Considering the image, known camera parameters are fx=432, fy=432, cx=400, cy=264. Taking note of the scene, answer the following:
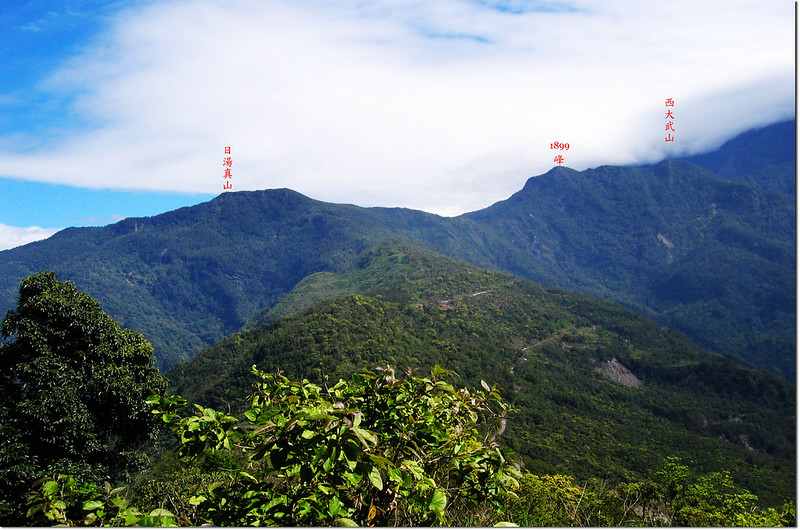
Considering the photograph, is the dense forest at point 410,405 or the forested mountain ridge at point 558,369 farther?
the forested mountain ridge at point 558,369

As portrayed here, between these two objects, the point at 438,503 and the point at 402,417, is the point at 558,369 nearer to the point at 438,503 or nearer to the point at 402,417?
the point at 402,417

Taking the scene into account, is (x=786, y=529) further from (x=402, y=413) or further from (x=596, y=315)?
(x=596, y=315)

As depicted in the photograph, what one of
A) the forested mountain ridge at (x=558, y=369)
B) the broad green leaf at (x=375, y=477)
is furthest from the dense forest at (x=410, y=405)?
the forested mountain ridge at (x=558, y=369)

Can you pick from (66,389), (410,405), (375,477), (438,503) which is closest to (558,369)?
(66,389)

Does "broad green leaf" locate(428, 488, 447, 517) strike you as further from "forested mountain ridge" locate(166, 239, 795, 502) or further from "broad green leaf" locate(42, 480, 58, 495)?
"forested mountain ridge" locate(166, 239, 795, 502)

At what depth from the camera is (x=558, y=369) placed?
275 feet

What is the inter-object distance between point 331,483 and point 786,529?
3399 mm

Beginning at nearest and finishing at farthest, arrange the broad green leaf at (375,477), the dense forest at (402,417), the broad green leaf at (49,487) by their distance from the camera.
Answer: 1. the broad green leaf at (375,477)
2. the broad green leaf at (49,487)
3. the dense forest at (402,417)

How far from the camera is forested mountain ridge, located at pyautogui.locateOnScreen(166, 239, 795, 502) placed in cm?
5469

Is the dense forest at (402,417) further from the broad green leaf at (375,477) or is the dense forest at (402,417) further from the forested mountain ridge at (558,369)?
the forested mountain ridge at (558,369)

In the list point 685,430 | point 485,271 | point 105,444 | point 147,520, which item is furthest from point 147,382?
point 485,271

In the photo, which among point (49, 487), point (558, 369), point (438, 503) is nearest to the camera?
point (49, 487)

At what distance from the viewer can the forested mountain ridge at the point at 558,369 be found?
179 ft

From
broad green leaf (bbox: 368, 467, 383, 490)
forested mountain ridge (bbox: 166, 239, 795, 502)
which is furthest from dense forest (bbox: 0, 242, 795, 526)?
forested mountain ridge (bbox: 166, 239, 795, 502)
